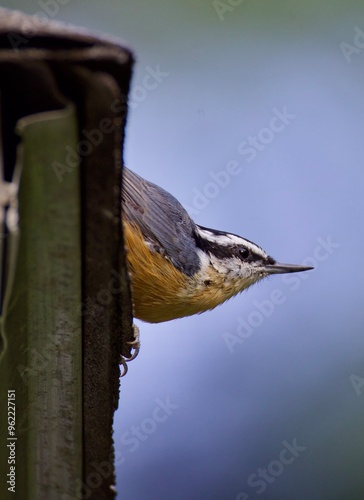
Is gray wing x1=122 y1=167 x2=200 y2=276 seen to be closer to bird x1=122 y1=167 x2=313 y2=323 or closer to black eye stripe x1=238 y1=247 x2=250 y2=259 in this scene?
bird x1=122 y1=167 x2=313 y2=323

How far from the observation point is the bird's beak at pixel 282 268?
4.22 metres

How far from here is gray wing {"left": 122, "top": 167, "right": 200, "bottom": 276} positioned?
350 centimetres

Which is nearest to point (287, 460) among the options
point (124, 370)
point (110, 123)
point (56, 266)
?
point (124, 370)

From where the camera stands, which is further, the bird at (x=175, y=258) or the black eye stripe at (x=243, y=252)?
the black eye stripe at (x=243, y=252)

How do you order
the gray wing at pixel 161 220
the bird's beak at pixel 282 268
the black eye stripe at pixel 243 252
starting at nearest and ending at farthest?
the gray wing at pixel 161 220
the black eye stripe at pixel 243 252
the bird's beak at pixel 282 268

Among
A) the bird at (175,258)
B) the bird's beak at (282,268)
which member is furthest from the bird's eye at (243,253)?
the bird's beak at (282,268)

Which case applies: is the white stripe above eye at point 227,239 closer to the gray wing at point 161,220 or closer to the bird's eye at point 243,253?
the bird's eye at point 243,253

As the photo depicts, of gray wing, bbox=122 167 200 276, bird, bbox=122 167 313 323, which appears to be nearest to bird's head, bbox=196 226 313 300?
bird, bbox=122 167 313 323

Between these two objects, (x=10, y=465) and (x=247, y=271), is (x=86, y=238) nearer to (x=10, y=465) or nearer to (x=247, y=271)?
(x=10, y=465)

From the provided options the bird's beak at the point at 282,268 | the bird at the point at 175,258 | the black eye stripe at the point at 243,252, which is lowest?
the bird at the point at 175,258

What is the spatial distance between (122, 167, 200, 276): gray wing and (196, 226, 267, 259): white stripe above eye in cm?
16

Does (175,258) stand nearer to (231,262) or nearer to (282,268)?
(231,262)

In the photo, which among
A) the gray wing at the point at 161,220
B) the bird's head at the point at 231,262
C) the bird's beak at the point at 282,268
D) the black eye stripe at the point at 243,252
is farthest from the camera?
the bird's beak at the point at 282,268

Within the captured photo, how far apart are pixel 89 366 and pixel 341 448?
2.62 m
